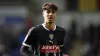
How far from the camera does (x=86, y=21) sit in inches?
995

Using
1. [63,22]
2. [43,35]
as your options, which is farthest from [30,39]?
[63,22]

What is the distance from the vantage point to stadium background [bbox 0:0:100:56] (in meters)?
21.3

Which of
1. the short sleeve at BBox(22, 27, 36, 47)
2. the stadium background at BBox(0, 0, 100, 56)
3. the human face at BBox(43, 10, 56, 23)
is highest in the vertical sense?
the human face at BBox(43, 10, 56, 23)

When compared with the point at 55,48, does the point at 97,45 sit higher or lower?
lower

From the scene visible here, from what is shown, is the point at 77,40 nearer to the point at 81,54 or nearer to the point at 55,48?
the point at 81,54

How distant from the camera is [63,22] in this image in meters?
25.6

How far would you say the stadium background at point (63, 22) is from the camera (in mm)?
21259

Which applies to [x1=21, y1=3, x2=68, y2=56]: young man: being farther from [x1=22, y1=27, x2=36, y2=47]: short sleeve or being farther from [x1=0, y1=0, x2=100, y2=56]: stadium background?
[x1=0, y1=0, x2=100, y2=56]: stadium background

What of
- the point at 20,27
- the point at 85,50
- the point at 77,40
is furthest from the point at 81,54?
the point at 20,27

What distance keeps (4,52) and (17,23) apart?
5738 mm

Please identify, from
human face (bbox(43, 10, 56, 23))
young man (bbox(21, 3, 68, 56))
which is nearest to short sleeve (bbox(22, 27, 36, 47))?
young man (bbox(21, 3, 68, 56))

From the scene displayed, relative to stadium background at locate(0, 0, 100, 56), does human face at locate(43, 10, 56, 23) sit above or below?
above

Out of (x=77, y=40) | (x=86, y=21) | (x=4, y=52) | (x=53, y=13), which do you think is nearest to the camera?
(x=53, y=13)

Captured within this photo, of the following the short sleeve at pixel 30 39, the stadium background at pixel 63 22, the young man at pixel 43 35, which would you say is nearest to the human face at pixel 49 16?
the young man at pixel 43 35
